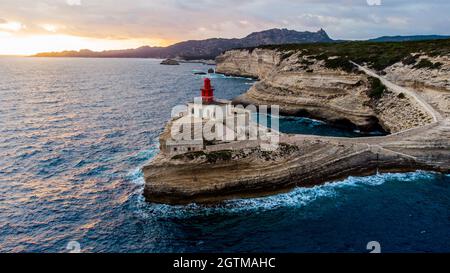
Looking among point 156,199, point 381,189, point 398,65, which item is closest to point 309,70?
point 398,65

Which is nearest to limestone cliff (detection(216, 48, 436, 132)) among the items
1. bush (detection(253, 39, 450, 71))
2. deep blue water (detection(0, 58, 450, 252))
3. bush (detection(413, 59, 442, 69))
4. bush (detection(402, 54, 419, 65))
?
bush (detection(253, 39, 450, 71))

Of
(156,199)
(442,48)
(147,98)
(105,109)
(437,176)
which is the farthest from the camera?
(147,98)

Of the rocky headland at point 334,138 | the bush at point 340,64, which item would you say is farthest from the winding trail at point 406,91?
the bush at point 340,64

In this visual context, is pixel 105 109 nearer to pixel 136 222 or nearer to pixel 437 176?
pixel 136 222

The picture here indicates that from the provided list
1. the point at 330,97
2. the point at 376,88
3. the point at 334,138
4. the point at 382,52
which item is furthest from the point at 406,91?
the point at 334,138

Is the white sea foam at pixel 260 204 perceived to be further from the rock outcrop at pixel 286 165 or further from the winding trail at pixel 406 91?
the winding trail at pixel 406 91

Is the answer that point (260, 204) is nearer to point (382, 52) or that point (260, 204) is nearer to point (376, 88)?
point (376, 88)
